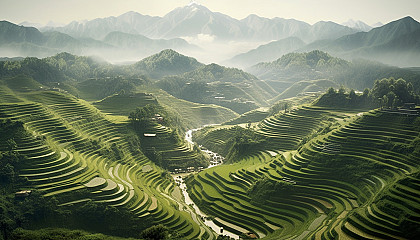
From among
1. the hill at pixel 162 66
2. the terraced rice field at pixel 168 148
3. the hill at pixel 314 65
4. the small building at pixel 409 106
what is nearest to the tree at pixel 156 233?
the terraced rice field at pixel 168 148

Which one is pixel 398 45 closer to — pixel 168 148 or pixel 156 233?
pixel 168 148

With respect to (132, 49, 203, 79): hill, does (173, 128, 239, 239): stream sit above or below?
below

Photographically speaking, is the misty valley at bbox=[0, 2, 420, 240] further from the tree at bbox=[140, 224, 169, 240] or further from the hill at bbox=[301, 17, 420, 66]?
the hill at bbox=[301, 17, 420, 66]

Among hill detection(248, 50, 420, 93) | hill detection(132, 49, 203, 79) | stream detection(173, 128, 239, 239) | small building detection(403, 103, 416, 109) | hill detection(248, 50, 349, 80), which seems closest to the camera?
stream detection(173, 128, 239, 239)

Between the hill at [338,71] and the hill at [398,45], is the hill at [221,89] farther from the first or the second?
the hill at [398,45]

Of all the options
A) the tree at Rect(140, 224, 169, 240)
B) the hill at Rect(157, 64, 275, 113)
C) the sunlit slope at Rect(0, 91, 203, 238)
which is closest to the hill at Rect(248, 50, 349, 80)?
the hill at Rect(157, 64, 275, 113)

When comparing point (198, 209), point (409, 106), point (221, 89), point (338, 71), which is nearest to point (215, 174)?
point (198, 209)

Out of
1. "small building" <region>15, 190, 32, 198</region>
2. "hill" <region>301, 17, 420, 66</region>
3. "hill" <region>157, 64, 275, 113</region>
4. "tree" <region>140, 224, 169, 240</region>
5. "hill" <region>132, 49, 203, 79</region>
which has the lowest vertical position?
"tree" <region>140, 224, 169, 240</region>
